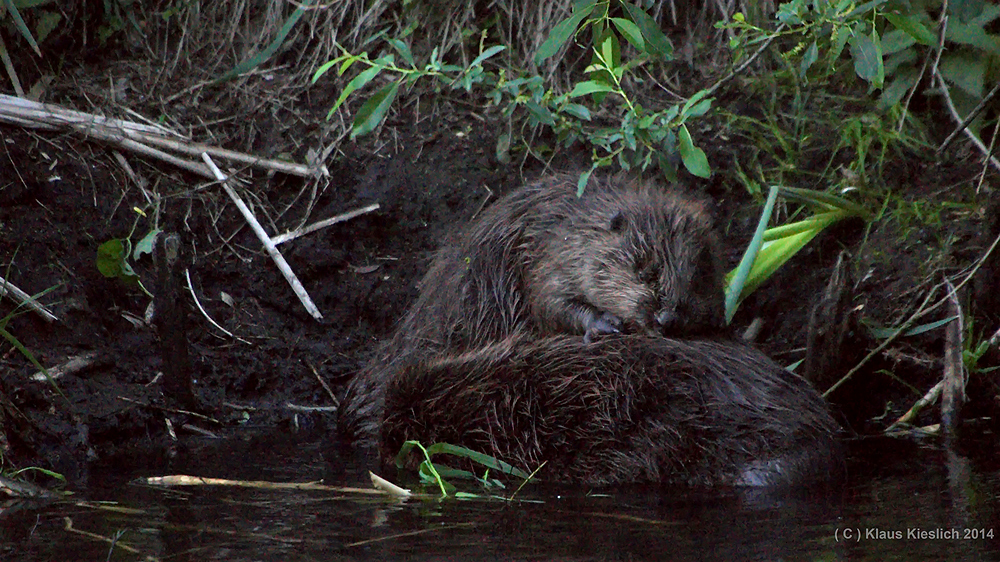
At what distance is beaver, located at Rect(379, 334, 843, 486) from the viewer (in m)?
2.89

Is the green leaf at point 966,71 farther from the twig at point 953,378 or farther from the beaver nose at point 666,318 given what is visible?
the beaver nose at point 666,318

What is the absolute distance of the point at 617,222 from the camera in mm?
3490

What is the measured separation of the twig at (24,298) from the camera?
3.51 metres

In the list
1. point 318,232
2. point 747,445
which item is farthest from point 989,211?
point 318,232

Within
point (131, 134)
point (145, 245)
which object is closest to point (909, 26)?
point (145, 245)

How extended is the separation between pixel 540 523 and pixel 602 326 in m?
0.98

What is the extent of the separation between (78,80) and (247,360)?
65.6 inches

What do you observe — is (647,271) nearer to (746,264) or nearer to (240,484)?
(746,264)

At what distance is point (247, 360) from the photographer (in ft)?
13.5

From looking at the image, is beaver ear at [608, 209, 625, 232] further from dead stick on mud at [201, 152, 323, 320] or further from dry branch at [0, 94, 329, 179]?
dry branch at [0, 94, 329, 179]

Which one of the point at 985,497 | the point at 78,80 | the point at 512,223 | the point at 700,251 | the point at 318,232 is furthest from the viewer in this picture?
the point at 78,80

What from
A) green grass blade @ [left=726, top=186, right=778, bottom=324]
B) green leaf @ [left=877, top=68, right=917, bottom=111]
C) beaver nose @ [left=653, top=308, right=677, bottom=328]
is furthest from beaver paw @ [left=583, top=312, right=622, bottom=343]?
green leaf @ [left=877, top=68, right=917, bottom=111]

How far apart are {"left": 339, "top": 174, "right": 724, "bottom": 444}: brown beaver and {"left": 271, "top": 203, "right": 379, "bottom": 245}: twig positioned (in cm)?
87

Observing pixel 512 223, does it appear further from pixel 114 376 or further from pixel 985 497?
pixel 985 497
